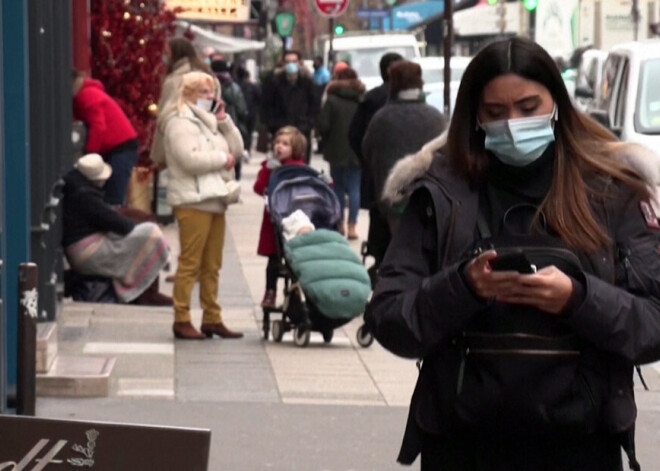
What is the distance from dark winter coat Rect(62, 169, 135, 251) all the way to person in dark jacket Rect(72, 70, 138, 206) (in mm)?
1743

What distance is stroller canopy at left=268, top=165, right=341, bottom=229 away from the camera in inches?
456

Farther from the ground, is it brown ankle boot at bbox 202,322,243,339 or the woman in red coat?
the woman in red coat

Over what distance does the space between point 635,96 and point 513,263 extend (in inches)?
553

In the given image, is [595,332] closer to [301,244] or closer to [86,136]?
[301,244]

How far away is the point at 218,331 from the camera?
38.6 ft

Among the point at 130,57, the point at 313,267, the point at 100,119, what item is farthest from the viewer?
the point at 130,57

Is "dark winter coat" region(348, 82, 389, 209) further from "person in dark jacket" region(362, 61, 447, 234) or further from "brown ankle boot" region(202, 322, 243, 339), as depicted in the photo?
"brown ankle boot" region(202, 322, 243, 339)

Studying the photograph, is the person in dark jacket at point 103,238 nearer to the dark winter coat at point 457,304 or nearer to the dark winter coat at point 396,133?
the dark winter coat at point 396,133

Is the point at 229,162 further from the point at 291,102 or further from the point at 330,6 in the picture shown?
the point at 330,6

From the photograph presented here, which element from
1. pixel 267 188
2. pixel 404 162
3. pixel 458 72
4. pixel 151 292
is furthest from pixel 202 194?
pixel 458 72

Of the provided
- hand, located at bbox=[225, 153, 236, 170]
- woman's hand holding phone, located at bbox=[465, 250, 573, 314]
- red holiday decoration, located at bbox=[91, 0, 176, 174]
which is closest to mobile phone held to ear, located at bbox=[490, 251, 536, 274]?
woman's hand holding phone, located at bbox=[465, 250, 573, 314]

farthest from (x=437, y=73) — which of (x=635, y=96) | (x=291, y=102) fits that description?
(x=635, y=96)

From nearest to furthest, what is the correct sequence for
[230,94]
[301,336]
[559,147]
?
[559,147] < [301,336] < [230,94]

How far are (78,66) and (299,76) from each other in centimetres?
1068
